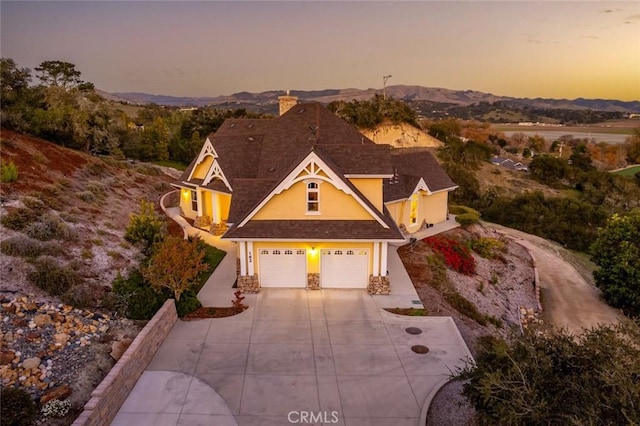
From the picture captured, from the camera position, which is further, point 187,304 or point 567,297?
point 567,297

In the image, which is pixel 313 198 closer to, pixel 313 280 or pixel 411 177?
pixel 313 280

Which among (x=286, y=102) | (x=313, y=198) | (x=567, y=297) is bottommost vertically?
(x=567, y=297)

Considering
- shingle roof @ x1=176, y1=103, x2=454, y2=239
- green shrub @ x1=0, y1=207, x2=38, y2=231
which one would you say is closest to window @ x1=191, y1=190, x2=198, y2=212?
shingle roof @ x1=176, y1=103, x2=454, y2=239

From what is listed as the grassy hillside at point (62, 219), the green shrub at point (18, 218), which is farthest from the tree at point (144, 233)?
the green shrub at point (18, 218)

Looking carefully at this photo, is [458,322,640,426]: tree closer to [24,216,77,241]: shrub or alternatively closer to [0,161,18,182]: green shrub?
[24,216,77,241]: shrub

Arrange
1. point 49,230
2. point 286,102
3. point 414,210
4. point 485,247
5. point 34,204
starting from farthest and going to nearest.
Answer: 1. point 286,102
2. point 414,210
3. point 485,247
4. point 34,204
5. point 49,230

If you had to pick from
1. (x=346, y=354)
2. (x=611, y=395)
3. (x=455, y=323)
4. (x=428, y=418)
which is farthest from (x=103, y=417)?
(x=455, y=323)

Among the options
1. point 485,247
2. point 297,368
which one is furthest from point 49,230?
point 485,247

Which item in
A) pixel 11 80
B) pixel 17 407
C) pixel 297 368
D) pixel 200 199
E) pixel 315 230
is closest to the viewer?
pixel 17 407
